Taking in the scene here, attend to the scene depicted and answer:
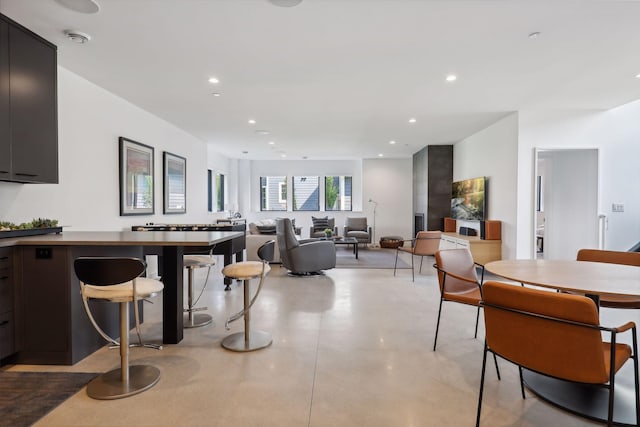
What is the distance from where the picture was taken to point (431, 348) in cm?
291

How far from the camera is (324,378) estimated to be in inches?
95.4

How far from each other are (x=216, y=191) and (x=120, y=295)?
7972mm

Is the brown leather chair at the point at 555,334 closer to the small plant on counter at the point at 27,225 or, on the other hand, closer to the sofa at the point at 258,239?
the small plant on counter at the point at 27,225

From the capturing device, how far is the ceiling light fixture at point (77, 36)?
3020 millimetres

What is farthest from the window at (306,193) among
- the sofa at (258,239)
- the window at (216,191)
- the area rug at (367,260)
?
the sofa at (258,239)

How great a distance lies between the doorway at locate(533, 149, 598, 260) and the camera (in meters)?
5.64

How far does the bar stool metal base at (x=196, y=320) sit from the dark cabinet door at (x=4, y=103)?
1.93 meters

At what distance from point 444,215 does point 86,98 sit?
740 centimetres

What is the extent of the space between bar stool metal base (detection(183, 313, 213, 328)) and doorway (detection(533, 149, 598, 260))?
4.95m

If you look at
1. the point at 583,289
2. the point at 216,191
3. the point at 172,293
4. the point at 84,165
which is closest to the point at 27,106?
the point at 84,165

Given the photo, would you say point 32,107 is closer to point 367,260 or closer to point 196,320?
point 196,320

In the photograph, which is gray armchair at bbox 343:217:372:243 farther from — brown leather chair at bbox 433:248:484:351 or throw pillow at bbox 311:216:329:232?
brown leather chair at bbox 433:248:484:351

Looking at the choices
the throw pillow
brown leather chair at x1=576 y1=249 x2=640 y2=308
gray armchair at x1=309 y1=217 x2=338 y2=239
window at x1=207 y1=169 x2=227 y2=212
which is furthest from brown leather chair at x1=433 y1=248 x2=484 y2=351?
window at x1=207 y1=169 x2=227 y2=212

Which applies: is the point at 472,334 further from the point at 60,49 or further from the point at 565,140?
the point at 60,49
